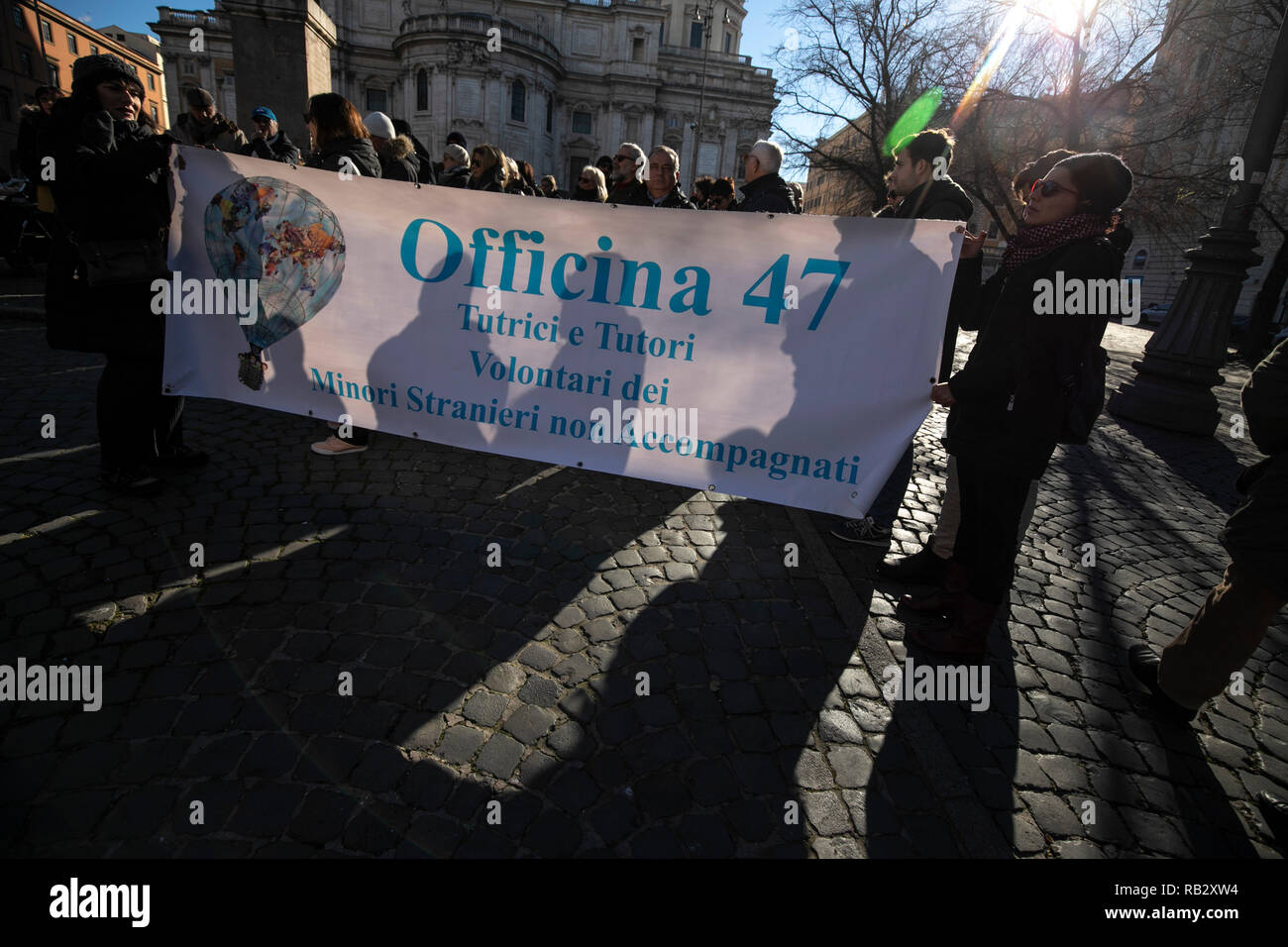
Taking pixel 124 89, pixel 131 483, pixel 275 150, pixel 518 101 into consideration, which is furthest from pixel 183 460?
pixel 518 101

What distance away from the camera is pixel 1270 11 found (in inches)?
580

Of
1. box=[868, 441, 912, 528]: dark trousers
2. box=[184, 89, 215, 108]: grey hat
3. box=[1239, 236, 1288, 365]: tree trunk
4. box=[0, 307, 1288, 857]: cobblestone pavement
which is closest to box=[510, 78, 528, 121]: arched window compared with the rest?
box=[1239, 236, 1288, 365]: tree trunk

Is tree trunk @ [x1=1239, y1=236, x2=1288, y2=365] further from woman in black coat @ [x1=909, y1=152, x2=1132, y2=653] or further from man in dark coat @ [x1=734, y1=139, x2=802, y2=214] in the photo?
woman in black coat @ [x1=909, y1=152, x2=1132, y2=653]

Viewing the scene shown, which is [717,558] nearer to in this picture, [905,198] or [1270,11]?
[905,198]

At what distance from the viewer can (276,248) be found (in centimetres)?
364

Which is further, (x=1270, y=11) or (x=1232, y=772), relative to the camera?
(x=1270, y=11)

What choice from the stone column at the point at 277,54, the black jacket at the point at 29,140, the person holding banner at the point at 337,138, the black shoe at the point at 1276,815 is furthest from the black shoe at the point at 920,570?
the stone column at the point at 277,54

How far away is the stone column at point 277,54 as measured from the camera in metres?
8.62

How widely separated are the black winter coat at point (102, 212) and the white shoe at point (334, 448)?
1.13 meters

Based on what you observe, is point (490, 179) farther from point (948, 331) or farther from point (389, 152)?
point (948, 331)

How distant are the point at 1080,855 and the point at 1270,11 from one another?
21859 millimetres

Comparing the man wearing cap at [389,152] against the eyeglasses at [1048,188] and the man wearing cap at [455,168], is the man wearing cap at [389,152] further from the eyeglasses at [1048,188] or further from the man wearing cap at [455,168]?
the eyeglasses at [1048,188]

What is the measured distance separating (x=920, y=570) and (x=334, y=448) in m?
4.00
